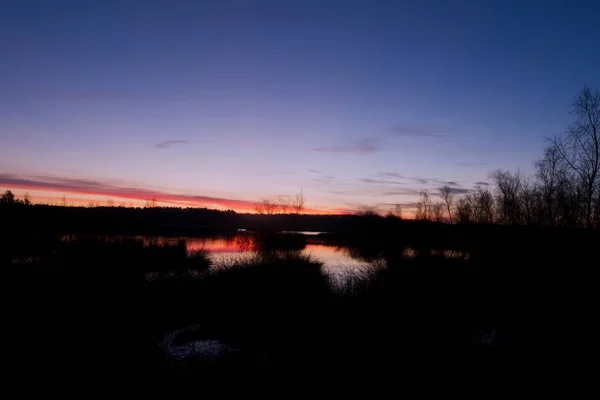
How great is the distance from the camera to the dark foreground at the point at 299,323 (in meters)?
7.65

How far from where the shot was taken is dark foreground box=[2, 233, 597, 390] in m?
7.65

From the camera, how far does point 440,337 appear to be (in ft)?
30.4

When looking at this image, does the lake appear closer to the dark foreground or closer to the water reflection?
the water reflection

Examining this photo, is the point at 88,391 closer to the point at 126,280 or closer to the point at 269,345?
the point at 269,345

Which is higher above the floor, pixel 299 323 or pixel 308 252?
pixel 299 323

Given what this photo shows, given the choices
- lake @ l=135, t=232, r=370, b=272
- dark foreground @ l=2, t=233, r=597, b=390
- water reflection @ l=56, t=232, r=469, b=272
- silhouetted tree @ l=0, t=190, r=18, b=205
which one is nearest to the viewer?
dark foreground @ l=2, t=233, r=597, b=390

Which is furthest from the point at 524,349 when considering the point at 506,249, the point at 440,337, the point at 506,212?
the point at 506,212

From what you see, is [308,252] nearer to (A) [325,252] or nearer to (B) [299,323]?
(A) [325,252]

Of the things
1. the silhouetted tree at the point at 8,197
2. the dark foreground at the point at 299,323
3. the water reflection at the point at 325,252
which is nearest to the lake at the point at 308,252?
the water reflection at the point at 325,252

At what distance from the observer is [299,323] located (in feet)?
32.8

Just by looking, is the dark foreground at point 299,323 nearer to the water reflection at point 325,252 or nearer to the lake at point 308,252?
the water reflection at point 325,252

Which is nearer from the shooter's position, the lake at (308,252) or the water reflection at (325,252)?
the water reflection at (325,252)

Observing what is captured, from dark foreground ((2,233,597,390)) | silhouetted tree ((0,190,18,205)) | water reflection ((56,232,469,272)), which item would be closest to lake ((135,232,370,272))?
water reflection ((56,232,469,272))

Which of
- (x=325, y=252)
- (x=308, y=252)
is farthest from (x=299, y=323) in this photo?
(x=325, y=252)
